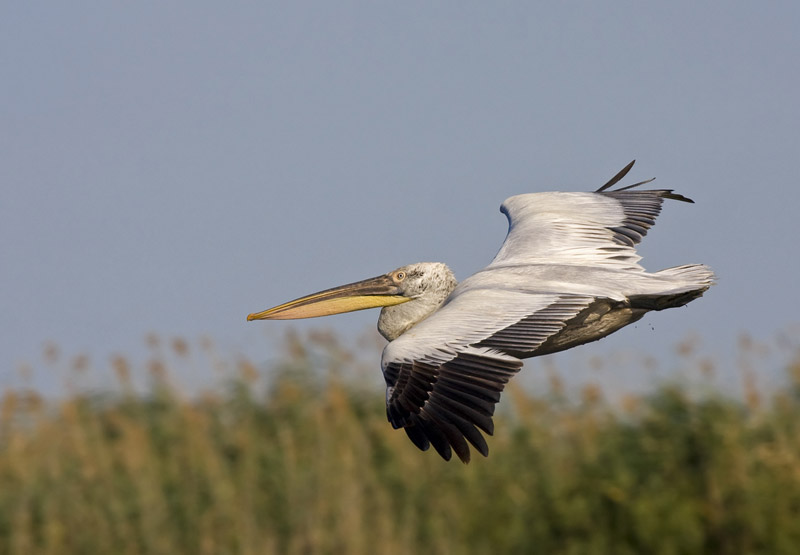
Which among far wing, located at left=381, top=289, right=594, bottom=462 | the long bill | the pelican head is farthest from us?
the long bill

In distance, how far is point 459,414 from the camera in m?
4.96

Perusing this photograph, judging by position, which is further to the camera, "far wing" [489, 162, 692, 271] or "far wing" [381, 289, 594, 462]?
"far wing" [489, 162, 692, 271]

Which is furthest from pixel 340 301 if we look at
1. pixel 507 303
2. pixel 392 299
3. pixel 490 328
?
pixel 490 328

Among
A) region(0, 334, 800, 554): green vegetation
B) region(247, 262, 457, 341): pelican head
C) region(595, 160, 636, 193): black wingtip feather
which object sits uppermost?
region(595, 160, 636, 193): black wingtip feather

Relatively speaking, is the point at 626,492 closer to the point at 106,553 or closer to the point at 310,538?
the point at 310,538

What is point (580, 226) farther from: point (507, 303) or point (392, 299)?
point (507, 303)

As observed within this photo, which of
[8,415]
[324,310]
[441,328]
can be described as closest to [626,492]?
[324,310]

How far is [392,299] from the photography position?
6594mm

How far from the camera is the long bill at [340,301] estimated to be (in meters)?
6.57

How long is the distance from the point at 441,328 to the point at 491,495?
3.12 metres

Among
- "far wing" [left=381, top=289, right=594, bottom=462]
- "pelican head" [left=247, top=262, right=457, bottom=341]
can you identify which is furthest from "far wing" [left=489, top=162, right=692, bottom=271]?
"far wing" [left=381, top=289, right=594, bottom=462]

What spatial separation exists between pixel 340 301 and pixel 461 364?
1.67m

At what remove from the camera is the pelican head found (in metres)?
6.45

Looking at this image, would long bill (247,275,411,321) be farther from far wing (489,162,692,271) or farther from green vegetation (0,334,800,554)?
green vegetation (0,334,800,554)
